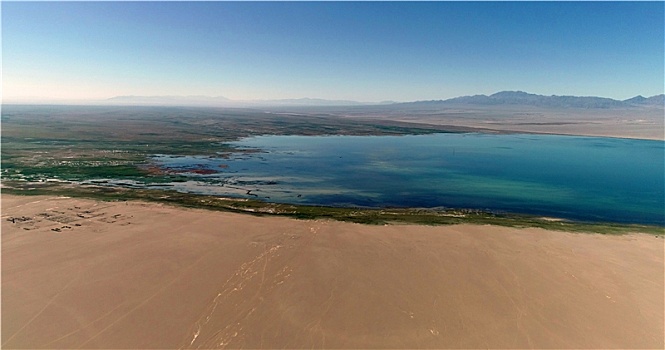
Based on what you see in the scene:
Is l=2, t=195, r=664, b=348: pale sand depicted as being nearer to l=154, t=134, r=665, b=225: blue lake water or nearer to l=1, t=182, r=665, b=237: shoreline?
l=1, t=182, r=665, b=237: shoreline

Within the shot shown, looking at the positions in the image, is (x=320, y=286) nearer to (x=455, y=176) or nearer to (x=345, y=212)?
(x=345, y=212)

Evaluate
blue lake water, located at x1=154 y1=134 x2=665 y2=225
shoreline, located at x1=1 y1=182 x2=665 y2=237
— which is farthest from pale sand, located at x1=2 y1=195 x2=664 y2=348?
blue lake water, located at x1=154 y1=134 x2=665 y2=225

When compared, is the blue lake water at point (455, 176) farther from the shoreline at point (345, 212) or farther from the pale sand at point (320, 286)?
the pale sand at point (320, 286)

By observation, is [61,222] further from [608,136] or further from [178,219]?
[608,136]

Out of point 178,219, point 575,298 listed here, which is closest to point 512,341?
point 575,298

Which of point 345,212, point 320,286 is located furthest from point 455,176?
point 320,286

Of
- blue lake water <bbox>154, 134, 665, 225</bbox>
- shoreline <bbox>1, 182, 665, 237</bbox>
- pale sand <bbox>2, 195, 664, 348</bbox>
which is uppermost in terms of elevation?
blue lake water <bbox>154, 134, 665, 225</bbox>
